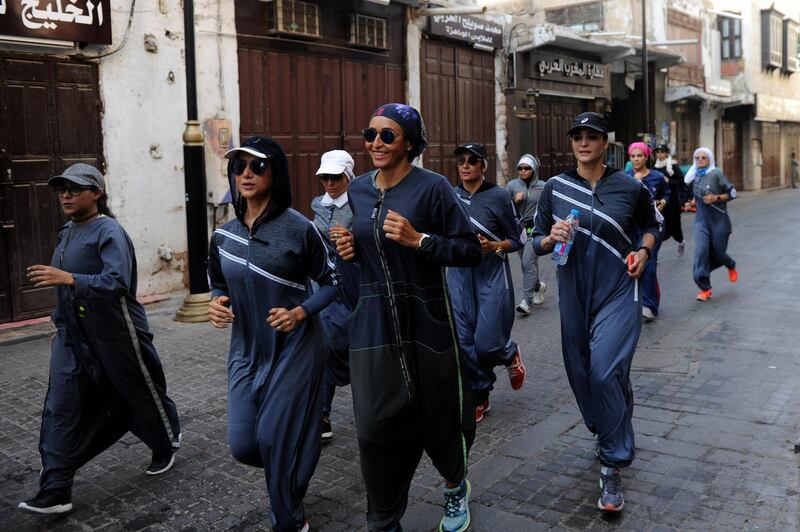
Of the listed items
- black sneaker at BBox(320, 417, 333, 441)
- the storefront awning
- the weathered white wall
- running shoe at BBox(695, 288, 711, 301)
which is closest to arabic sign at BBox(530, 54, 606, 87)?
the storefront awning

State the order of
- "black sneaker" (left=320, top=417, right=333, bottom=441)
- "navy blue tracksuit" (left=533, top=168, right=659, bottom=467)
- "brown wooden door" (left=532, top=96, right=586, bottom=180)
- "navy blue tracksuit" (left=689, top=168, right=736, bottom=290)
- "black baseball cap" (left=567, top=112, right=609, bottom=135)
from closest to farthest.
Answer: "navy blue tracksuit" (left=533, top=168, right=659, bottom=467), "black baseball cap" (left=567, top=112, right=609, bottom=135), "black sneaker" (left=320, top=417, right=333, bottom=441), "navy blue tracksuit" (left=689, top=168, right=736, bottom=290), "brown wooden door" (left=532, top=96, right=586, bottom=180)

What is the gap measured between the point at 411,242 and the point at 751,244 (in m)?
14.6

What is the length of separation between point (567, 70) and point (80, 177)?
1972 centimetres

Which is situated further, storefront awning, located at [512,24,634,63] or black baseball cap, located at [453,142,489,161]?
storefront awning, located at [512,24,634,63]

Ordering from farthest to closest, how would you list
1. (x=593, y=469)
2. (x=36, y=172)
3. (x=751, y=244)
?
(x=751, y=244) < (x=36, y=172) < (x=593, y=469)

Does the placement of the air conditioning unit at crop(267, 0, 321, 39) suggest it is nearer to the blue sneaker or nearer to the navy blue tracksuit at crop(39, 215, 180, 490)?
the navy blue tracksuit at crop(39, 215, 180, 490)

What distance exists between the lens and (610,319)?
177 inches

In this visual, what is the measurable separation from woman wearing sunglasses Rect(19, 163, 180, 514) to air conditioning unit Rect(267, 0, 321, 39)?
29.8 feet

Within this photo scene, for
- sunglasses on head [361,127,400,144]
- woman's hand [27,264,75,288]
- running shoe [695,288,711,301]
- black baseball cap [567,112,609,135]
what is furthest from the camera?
running shoe [695,288,711,301]

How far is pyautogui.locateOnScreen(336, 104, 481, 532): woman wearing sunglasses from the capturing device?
3629 mm

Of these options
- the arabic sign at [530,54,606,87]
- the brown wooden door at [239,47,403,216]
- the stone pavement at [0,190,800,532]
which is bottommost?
the stone pavement at [0,190,800,532]

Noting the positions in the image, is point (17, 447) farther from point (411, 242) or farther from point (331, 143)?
point (331, 143)

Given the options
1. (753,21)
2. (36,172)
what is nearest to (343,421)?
(36,172)

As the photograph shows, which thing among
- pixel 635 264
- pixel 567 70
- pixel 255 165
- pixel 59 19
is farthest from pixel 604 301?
pixel 567 70
